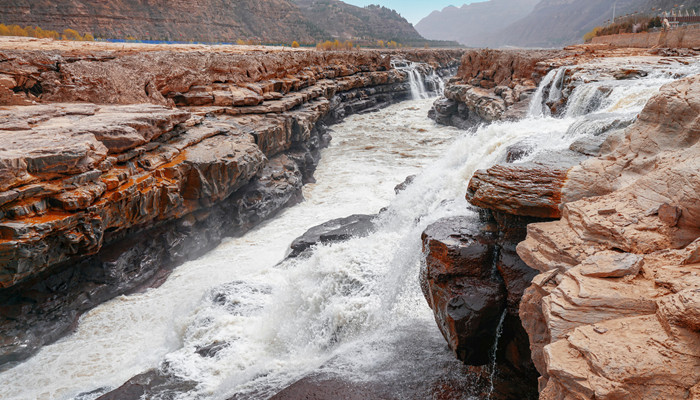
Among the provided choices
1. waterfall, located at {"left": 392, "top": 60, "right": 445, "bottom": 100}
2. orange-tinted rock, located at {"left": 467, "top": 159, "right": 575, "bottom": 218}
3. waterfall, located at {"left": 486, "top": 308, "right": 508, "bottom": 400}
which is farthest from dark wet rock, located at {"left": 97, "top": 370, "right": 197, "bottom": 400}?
waterfall, located at {"left": 392, "top": 60, "right": 445, "bottom": 100}

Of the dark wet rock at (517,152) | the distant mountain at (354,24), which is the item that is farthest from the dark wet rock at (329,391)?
the distant mountain at (354,24)

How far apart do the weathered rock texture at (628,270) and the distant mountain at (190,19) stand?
1786 inches

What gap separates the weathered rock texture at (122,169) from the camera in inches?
260

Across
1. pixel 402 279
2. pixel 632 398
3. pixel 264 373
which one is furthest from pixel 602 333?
pixel 264 373

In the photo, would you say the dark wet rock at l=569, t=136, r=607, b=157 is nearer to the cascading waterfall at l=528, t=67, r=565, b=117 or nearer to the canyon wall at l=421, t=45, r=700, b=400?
the canyon wall at l=421, t=45, r=700, b=400

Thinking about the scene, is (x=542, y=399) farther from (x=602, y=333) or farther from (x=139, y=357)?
(x=139, y=357)

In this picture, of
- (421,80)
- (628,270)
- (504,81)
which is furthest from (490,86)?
(628,270)

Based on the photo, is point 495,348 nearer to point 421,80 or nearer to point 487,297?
point 487,297

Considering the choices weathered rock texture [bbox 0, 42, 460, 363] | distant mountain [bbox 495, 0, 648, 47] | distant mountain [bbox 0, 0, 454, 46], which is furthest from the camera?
distant mountain [bbox 495, 0, 648, 47]

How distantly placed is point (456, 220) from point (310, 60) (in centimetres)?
1895

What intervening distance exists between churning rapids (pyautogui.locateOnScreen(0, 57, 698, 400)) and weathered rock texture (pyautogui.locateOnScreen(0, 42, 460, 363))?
2.22 ft

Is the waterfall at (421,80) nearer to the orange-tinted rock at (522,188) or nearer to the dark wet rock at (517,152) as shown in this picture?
the dark wet rock at (517,152)

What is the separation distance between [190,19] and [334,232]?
49.9 metres

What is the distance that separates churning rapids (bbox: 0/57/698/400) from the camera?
18.3 feet
